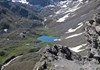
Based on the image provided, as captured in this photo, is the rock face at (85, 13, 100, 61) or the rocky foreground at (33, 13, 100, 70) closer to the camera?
the rocky foreground at (33, 13, 100, 70)

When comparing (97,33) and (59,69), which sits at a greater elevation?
(97,33)

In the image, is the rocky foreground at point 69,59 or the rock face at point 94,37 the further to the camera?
the rock face at point 94,37

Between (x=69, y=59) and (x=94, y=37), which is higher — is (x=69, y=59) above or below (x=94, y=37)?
below

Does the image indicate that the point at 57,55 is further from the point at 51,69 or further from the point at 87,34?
the point at 87,34

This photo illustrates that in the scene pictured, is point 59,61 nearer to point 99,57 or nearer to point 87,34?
point 99,57

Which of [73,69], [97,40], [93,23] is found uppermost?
[93,23]

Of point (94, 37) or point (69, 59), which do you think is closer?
point (69, 59)

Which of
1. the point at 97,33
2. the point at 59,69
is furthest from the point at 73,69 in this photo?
the point at 97,33

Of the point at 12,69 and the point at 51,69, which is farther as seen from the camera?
the point at 12,69

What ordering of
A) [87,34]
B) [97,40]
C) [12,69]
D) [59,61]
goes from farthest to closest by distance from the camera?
[12,69] < [87,34] < [97,40] < [59,61]

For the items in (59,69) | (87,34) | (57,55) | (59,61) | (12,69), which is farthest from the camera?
(12,69)

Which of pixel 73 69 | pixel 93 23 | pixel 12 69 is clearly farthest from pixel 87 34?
pixel 12 69
